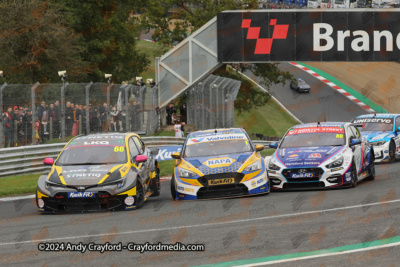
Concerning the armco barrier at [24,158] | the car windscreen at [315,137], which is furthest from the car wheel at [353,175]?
the armco barrier at [24,158]

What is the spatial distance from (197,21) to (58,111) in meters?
31.5

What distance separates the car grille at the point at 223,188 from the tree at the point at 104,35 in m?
30.6

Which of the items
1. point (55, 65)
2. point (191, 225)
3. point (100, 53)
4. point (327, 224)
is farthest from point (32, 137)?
point (100, 53)

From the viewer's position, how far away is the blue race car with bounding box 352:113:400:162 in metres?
22.8

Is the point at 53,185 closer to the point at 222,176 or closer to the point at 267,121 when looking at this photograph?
the point at 222,176

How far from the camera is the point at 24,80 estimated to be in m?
38.3

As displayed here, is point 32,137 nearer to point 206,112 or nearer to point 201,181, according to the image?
point 201,181

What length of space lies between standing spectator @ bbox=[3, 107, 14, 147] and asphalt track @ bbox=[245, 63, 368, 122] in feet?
109

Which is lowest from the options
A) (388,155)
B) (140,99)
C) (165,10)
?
(388,155)

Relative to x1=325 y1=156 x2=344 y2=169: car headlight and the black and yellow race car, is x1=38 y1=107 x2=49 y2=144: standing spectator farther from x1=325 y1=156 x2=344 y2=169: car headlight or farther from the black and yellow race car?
x1=325 y1=156 x2=344 y2=169: car headlight

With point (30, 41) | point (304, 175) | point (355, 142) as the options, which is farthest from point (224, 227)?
point (30, 41)

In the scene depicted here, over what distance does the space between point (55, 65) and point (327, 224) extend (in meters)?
28.9

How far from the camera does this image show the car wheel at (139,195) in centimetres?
1354

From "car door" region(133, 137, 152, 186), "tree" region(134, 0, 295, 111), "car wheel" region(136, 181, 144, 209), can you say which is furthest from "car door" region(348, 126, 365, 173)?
"tree" region(134, 0, 295, 111)
